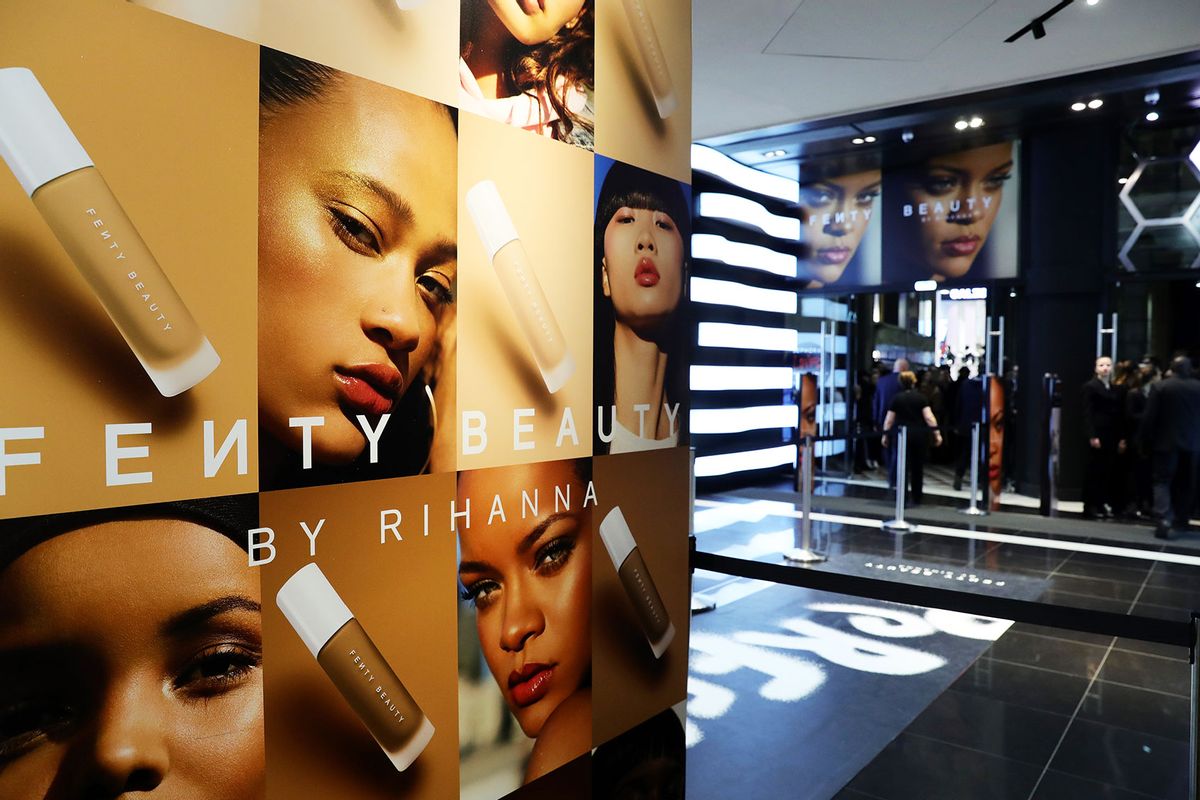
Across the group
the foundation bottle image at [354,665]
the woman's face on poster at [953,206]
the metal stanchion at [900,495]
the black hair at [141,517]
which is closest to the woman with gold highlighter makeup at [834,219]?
the woman's face on poster at [953,206]

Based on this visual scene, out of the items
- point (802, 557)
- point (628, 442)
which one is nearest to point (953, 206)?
point (802, 557)

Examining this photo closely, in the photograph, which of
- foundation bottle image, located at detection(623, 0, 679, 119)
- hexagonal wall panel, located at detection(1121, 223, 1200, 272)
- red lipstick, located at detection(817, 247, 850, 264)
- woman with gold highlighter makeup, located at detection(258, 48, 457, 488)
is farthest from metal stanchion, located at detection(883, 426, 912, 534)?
woman with gold highlighter makeup, located at detection(258, 48, 457, 488)

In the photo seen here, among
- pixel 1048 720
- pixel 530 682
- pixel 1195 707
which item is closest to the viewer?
pixel 530 682

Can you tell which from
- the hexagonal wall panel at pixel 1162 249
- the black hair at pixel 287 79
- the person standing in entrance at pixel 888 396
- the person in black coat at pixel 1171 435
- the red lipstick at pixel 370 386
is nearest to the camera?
the black hair at pixel 287 79

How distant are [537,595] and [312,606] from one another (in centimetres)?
63

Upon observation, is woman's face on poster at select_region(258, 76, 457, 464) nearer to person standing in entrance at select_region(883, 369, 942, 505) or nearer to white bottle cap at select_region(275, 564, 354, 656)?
white bottle cap at select_region(275, 564, 354, 656)

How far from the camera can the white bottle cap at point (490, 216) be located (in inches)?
66.7

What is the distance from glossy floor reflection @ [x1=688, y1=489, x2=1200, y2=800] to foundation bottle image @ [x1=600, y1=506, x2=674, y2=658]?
1.20m

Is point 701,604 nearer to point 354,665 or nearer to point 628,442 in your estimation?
point 628,442

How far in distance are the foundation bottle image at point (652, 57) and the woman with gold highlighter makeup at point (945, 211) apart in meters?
9.72

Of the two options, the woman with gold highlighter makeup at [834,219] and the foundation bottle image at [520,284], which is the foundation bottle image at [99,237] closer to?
the foundation bottle image at [520,284]

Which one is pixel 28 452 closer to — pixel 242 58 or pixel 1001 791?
pixel 242 58

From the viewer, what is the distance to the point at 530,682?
191 cm

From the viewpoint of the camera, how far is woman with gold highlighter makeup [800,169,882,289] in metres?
11.8
